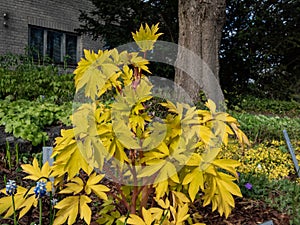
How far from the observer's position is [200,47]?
229 inches

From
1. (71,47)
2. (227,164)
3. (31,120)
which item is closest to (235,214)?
(227,164)

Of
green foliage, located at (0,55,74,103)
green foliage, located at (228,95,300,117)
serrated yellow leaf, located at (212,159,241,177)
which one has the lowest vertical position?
serrated yellow leaf, located at (212,159,241,177)

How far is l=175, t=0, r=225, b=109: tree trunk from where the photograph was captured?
563 cm

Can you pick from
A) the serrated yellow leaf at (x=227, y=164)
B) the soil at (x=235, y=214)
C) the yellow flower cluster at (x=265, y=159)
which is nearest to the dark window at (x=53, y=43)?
the yellow flower cluster at (x=265, y=159)

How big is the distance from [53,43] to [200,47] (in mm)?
7061

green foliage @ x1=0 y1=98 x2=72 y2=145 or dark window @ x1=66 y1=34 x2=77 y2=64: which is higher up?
dark window @ x1=66 y1=34 x2=77 y2=64

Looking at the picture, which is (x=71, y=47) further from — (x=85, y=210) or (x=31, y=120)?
(x=85, y=210)

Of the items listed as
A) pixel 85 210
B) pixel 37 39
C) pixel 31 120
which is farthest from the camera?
pixel 37 39

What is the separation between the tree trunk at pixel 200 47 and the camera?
563cm

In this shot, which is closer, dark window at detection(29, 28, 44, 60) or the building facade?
the building facade

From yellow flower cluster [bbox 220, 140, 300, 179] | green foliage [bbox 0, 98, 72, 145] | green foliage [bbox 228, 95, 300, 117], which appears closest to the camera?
green foliage [bbox 0, 98, 72, 145]

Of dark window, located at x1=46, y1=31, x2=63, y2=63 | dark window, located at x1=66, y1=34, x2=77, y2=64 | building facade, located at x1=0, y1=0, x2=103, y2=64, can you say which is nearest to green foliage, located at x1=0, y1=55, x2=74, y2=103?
building facade, located at x1=0, y1=0, x2=103, y2=64

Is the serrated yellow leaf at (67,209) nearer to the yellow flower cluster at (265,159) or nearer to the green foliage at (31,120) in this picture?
the green foliage at (31,120)

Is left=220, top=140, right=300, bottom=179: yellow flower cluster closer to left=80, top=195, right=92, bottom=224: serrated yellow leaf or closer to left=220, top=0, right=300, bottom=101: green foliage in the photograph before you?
left=80, top=195, right=92, bottom=224: serrated yellow leaf
